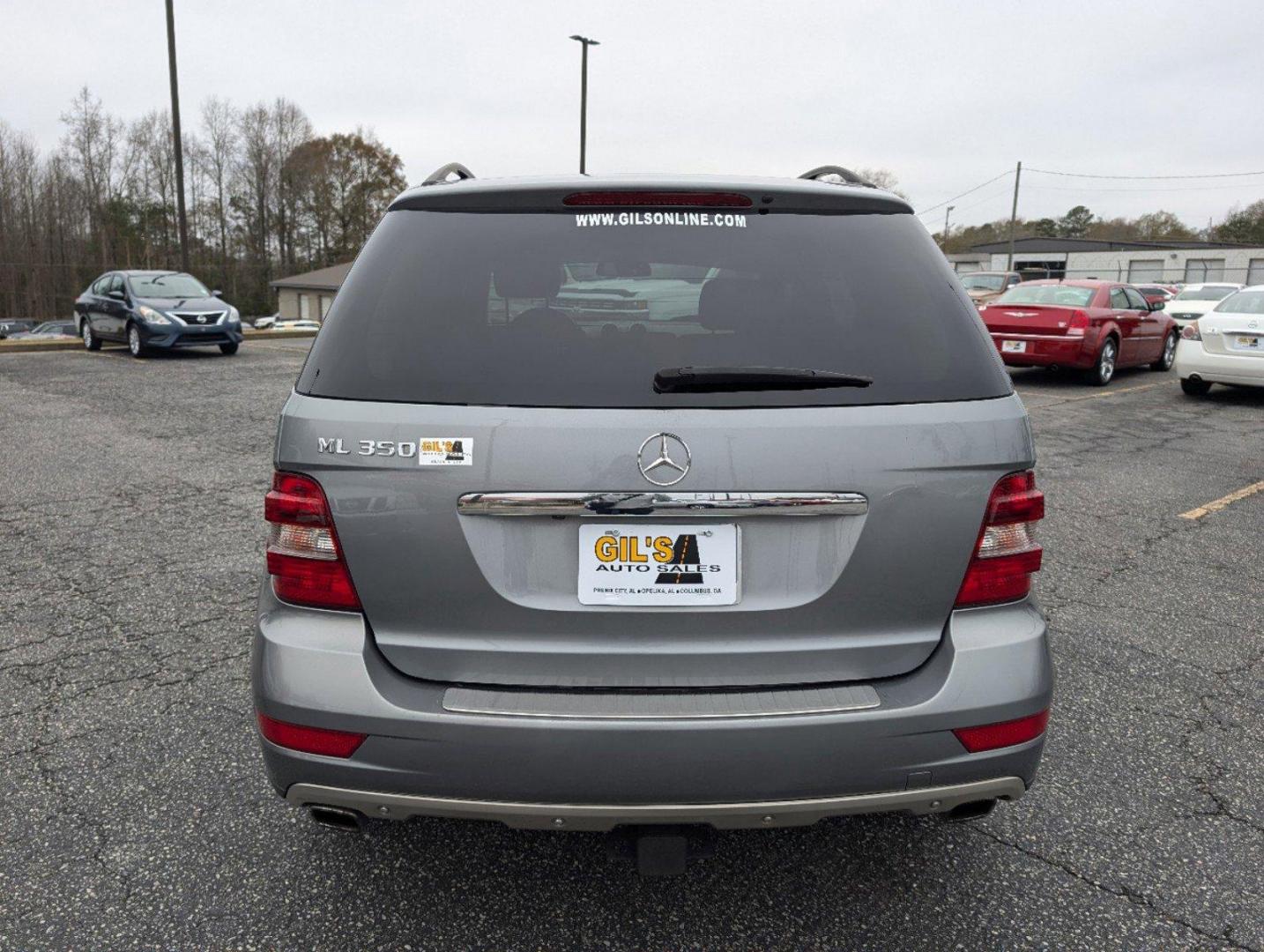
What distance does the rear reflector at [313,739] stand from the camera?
1.86 metres

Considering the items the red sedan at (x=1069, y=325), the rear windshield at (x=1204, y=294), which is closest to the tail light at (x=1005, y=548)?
the red sedan at (x=1069, y=325)

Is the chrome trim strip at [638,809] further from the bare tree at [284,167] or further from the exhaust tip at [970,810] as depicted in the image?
the bare tree at [284,167]

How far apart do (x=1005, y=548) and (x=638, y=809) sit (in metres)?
0.94

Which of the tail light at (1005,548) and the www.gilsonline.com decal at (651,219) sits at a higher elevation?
the www.gilsonline.com decal at (651,219)

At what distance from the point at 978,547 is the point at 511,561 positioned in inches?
38.2

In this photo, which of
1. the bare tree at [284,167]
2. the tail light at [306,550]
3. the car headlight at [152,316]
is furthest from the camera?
the bare tree at [284,167]

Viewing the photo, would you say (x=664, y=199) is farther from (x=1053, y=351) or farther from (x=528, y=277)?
(x=1053, y=351)

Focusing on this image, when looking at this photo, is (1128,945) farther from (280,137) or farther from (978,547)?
(280,137)

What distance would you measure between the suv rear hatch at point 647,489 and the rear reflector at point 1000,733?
0.19m

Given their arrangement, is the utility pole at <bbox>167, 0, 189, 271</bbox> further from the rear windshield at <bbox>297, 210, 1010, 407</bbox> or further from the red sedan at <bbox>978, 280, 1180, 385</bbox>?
the rear windshield at <bbox>297, 210, 1010, 407</bbox>

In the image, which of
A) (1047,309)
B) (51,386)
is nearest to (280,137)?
(51,386)

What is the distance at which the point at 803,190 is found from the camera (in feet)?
7.20

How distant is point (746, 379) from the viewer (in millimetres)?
1892

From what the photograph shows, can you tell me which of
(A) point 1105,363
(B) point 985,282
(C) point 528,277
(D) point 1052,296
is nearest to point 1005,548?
(C) point 528,277
